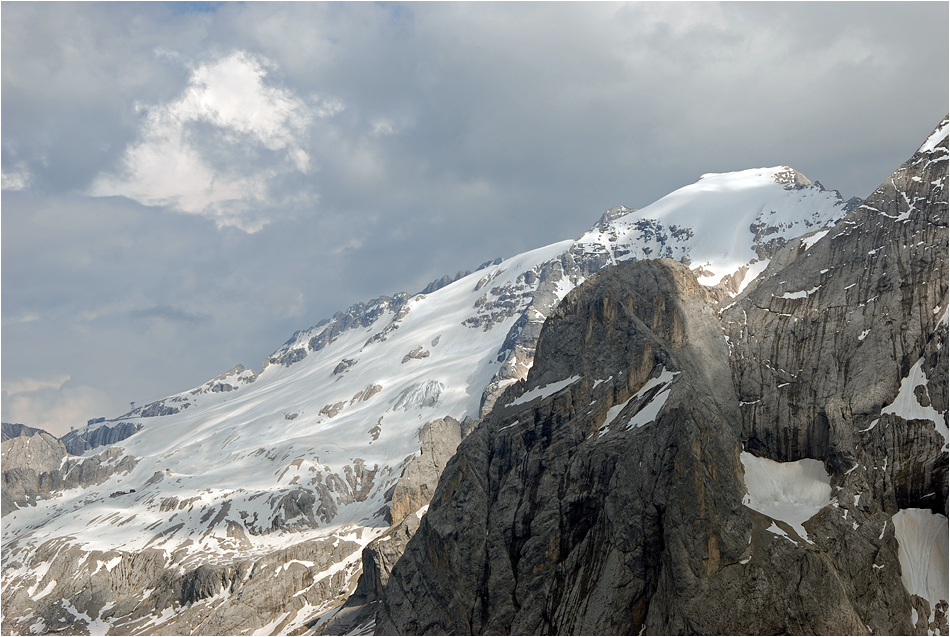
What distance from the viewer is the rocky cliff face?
10175 cm

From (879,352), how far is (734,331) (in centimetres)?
2535

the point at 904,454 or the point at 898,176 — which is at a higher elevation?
the point at 898,176

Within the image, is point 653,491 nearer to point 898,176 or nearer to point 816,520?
point 816,520

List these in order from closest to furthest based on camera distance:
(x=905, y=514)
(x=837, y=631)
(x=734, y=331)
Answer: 1. (x=837, y=631)
2. (x=905, y=514)
3. (x=734, y=331)

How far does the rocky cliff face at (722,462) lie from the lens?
334ft

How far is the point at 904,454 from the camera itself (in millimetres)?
110750

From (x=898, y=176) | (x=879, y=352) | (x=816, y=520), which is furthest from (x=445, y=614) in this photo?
(x=898, y=176)

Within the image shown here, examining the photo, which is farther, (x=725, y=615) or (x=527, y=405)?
(x=527, y=405)

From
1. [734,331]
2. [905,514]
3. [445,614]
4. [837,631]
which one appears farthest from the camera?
[734,331]

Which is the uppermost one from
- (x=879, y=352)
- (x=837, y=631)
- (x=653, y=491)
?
(x=879, y=352)

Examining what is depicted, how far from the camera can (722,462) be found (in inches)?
4439

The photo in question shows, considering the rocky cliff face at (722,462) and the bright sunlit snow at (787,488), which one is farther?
the bright sunlit snow at (787,488)

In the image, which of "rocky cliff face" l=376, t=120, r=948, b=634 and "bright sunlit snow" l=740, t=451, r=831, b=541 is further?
"bright sunlit snow" l=740, t=451, r=831, b=541

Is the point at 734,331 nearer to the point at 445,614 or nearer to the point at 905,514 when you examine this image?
the point at 905,514
